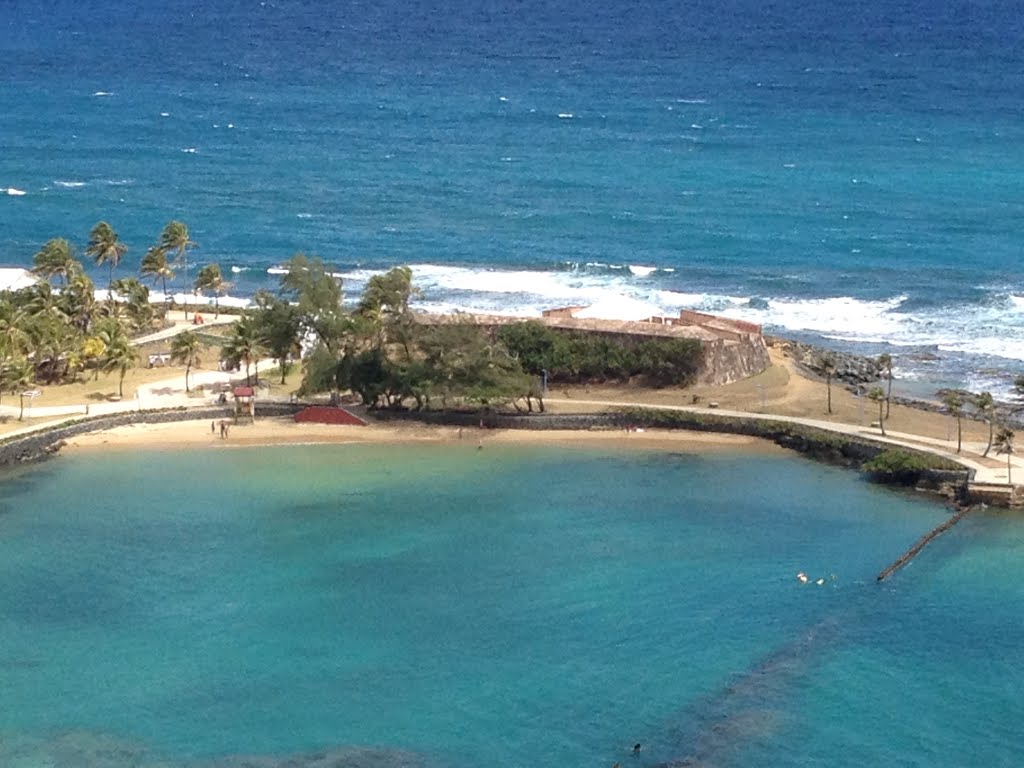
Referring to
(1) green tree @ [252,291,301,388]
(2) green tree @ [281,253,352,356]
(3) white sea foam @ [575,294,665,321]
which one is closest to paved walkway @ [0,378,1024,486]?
(1) green tree @ [252,291,301,388]

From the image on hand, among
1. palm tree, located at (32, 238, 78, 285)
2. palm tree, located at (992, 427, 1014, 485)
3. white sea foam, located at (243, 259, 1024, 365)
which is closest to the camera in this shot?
palm tree, located at (992, 427, 1014, 485)

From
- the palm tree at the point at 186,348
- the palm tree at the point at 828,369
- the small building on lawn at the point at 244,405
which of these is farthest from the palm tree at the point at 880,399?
the palm tree at the point at 186,348

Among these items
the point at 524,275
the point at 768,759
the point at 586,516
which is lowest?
the point at 768,759

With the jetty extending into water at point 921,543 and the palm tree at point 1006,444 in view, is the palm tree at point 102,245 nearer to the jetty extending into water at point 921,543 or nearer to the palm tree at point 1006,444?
the palm tree at point 1006,444

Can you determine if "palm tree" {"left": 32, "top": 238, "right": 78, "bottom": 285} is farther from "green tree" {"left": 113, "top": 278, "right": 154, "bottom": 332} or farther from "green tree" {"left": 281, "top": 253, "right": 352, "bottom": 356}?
"green tree" {"left": 281, "top": 253, "right": 352, "bottom": 356}

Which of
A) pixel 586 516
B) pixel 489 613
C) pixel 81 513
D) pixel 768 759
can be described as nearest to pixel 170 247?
pixel 81 513

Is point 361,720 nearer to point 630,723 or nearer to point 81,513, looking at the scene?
point 630,723
